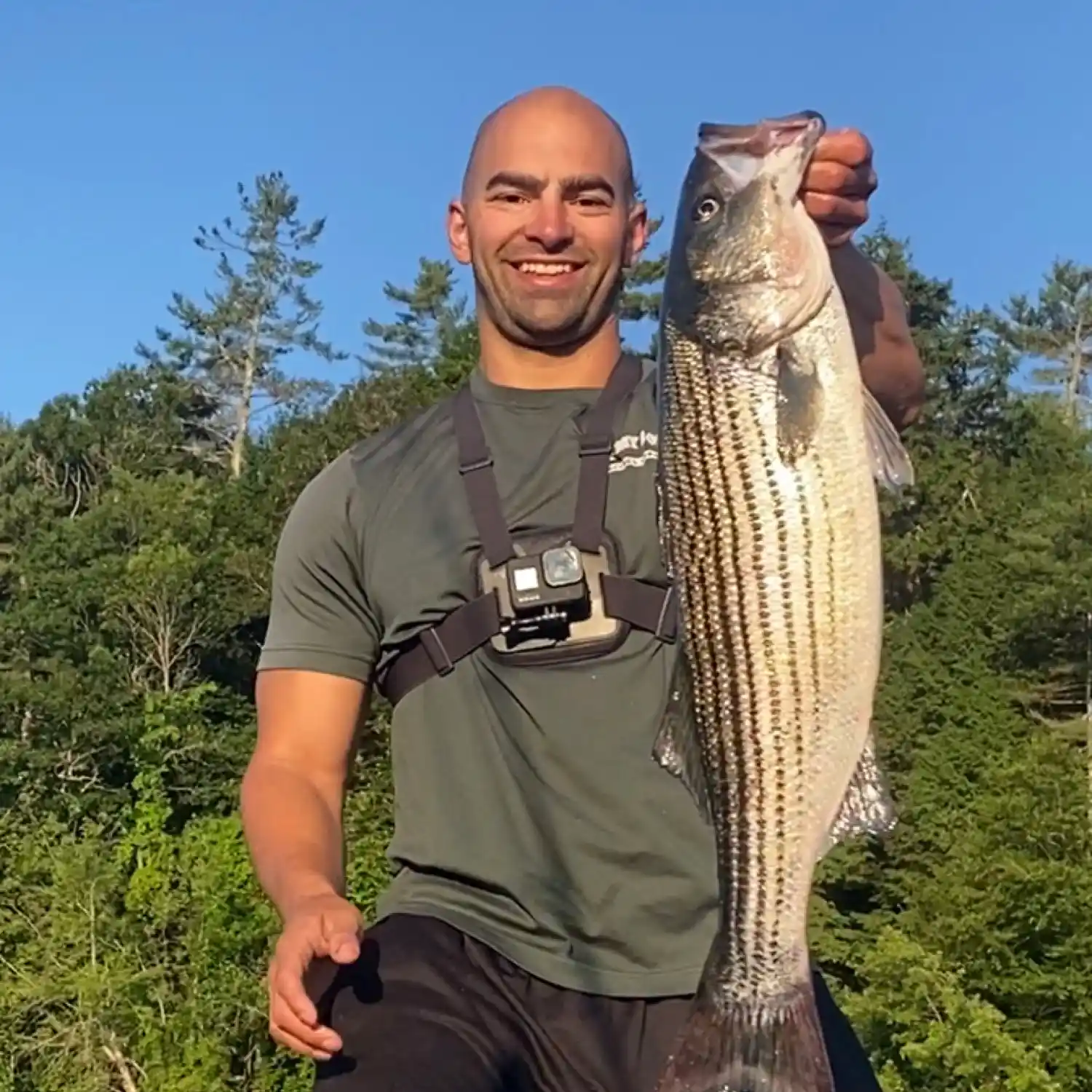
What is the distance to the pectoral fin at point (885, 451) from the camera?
2928 mm

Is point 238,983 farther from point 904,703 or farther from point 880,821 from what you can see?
point 880,821

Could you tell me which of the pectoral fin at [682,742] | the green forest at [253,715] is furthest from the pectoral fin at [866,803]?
the green forest at [253,715]

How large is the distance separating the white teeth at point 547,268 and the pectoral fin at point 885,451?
1.01m

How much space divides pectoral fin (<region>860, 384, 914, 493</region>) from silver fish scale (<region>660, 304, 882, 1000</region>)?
53mm

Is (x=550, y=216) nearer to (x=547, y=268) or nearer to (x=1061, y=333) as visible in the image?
(x=547, y=268)

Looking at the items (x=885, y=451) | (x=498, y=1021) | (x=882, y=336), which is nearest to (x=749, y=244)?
(x=885, y=451)

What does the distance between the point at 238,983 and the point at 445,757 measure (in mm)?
23550

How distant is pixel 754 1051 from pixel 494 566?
1099 mm

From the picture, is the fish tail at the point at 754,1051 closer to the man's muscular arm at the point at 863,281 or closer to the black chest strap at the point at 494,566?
the black chest strap at the point at 494,566

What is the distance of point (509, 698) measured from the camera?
11.4 ft

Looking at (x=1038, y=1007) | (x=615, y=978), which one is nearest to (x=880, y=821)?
(x=615, y=978)

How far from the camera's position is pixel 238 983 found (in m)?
25.8

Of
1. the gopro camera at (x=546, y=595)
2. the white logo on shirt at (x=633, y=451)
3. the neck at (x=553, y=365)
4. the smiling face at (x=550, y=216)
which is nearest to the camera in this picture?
the gopro camera at (x=546, y=595)

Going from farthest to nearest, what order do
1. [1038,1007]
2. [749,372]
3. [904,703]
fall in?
[904,703], [1038,1007], [749,372]
